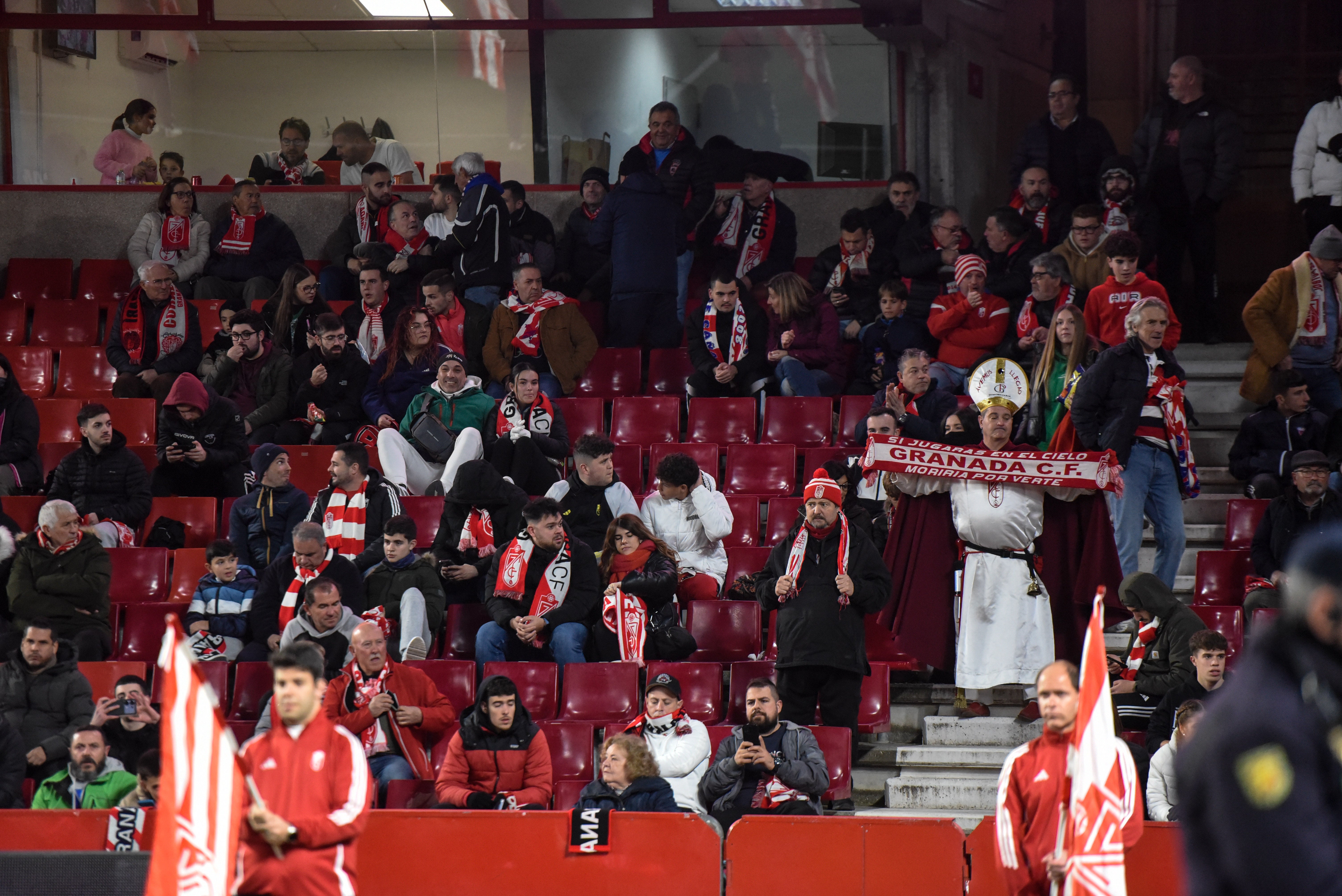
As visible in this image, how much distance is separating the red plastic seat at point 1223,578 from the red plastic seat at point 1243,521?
10.6 inches

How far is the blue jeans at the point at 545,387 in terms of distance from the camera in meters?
11.7

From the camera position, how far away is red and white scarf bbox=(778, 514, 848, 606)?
856 centimetres

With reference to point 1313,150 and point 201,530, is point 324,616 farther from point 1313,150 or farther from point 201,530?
point 1313,150

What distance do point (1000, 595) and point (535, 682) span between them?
2535 millimetres

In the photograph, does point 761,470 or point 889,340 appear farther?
point 889,340

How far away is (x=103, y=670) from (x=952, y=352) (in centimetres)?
585

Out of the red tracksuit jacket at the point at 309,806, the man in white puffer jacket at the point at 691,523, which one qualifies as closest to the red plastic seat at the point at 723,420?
the man in white puffer jacket at the point at 691,523

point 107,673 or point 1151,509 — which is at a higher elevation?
point 1151,509

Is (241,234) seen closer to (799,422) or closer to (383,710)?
(799,422)

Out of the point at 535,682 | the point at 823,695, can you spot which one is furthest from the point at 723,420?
the point at 823,695

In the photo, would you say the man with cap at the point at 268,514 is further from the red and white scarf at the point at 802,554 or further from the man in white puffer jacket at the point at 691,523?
the red and white scarf at the point at 802,554

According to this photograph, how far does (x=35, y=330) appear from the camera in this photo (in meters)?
13.5

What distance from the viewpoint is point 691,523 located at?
962 cm

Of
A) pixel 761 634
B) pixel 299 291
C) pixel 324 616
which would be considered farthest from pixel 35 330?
pixel 761 634
